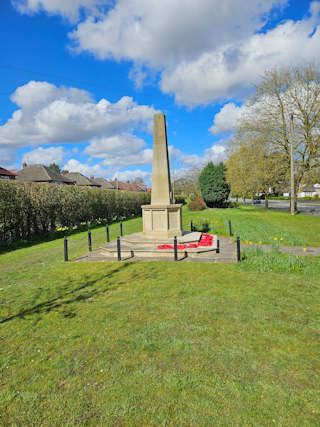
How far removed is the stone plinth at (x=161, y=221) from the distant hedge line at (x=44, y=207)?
330 inches

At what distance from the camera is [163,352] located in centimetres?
349

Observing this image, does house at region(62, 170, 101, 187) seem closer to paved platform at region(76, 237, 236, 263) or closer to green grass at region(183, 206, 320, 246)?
green grass at region(183, 206, 320, 246)

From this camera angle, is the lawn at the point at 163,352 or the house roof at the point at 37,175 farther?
the house roof at the point at 37,175

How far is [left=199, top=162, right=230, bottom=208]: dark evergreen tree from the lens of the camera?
1581 inches

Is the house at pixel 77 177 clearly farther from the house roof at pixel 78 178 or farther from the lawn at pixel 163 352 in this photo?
the lawn at pixel 163 352

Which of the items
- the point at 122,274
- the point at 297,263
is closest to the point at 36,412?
the point at 122,274

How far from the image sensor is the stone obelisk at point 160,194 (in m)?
10.9

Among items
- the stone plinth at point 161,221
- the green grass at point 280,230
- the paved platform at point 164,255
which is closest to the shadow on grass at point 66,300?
the paved platform at point 164,255

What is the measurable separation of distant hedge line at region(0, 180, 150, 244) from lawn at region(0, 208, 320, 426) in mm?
9038

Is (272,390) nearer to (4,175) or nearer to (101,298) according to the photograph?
(101,298)

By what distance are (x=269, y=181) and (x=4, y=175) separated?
1770 inches

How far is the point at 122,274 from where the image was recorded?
7359mm

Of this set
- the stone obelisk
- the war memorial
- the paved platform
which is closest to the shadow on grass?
the paved platform

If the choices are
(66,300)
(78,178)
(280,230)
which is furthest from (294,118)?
(78,178)
